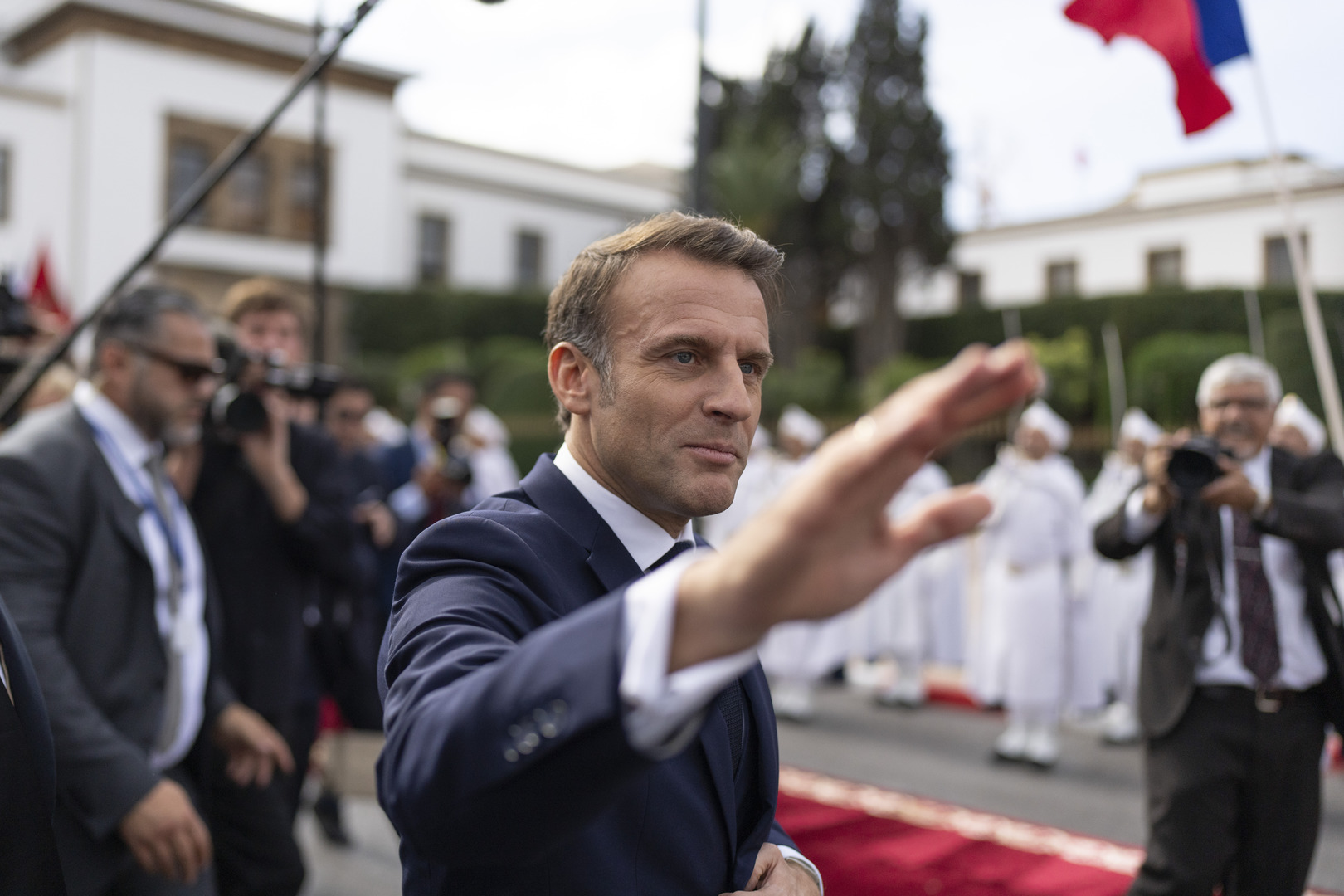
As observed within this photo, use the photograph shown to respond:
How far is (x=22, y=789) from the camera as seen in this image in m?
1.51

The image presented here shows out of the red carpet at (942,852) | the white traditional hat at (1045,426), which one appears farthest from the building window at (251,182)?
the red carpet at (942,852)

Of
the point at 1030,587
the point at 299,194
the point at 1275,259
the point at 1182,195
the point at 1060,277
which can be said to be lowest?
the point at 1030,587

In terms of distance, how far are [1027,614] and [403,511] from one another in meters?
4.15

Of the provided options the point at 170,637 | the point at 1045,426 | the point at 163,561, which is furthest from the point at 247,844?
the point at 1045,426

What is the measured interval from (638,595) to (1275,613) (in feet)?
11.0

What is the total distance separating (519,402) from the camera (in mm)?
24625

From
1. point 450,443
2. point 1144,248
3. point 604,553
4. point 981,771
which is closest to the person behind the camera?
point 604,553

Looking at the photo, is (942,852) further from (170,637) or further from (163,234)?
(163,234)

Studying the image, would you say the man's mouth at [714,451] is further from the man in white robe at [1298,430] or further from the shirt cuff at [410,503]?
the man in white robe at [1298,430]

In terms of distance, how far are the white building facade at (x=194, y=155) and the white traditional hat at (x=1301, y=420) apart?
16.4 m

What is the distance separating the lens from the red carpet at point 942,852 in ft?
14.7

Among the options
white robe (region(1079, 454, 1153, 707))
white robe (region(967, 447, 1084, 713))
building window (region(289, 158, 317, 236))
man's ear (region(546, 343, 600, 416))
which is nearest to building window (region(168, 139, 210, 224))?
building window (region(289, 158, 317, 236))

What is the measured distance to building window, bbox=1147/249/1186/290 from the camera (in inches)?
1207

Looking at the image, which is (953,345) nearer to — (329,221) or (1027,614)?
(329,221)
